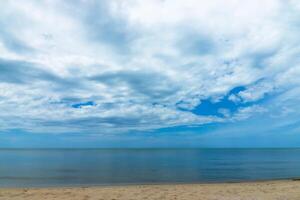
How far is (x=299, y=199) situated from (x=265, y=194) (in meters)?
2.17

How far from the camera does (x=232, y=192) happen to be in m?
17.3

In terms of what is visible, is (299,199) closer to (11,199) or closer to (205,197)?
(205,197)

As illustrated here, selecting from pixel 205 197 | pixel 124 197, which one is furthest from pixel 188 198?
pixel 124 197

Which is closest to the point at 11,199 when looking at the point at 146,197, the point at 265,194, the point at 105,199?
the point at 105,199

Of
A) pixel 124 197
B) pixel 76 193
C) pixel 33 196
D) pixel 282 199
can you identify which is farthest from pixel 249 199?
pixel 33 196

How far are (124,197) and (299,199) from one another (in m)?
9.00

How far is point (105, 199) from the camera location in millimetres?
14859

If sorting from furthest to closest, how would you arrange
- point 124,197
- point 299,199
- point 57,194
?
1. point 57,194
2. point 124,197
3. point 299,199

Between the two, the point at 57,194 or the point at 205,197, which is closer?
the point at 205,197

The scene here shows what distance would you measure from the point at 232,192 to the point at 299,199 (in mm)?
3813

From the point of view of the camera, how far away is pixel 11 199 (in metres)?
14.9

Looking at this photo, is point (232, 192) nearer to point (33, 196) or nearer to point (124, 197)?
point (124, 197)

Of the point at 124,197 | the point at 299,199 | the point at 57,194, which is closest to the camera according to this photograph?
the point at 299,199

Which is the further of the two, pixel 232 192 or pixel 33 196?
pixel 232 192
